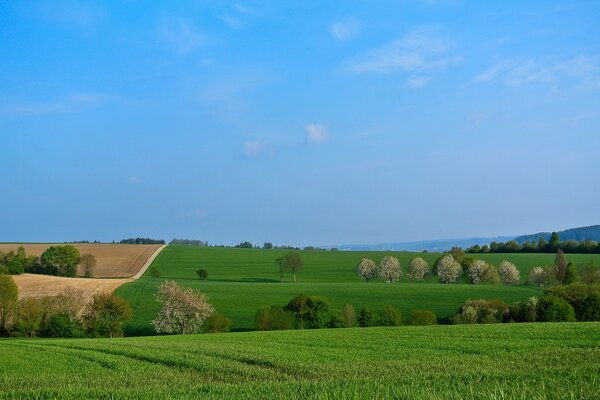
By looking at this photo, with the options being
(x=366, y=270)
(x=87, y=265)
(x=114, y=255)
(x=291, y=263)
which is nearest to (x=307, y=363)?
(x=291, y=263)

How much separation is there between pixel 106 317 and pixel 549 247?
4868 inches

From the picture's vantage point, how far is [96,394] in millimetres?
9219

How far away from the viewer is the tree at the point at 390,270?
112750mm

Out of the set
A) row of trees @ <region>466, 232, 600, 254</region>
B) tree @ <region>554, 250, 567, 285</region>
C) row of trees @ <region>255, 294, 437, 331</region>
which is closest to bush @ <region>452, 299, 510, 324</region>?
row of trees @ <region>255, 294, 437, 331</region>

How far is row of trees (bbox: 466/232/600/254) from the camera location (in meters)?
136

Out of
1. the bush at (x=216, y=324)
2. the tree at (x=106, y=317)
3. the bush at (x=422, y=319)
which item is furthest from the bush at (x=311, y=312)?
the tree at (x=106, y=317)

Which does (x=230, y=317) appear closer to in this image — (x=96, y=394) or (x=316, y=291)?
(x=316, y=291)

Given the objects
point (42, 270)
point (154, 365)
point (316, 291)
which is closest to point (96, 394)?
point (154, 365)

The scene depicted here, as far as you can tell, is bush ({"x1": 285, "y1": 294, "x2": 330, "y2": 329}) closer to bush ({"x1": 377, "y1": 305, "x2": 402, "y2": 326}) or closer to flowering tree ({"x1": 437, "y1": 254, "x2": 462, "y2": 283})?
bush ({"x1": 377, "y1": 305, "x2": 402, "y2": 326})

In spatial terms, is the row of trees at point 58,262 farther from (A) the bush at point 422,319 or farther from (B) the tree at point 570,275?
(B) the tree at point 570,275

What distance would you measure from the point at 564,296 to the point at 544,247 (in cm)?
9971

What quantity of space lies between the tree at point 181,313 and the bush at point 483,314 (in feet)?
83.2

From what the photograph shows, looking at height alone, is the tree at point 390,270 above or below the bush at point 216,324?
above

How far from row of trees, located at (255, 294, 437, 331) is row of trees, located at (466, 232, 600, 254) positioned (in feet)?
296
